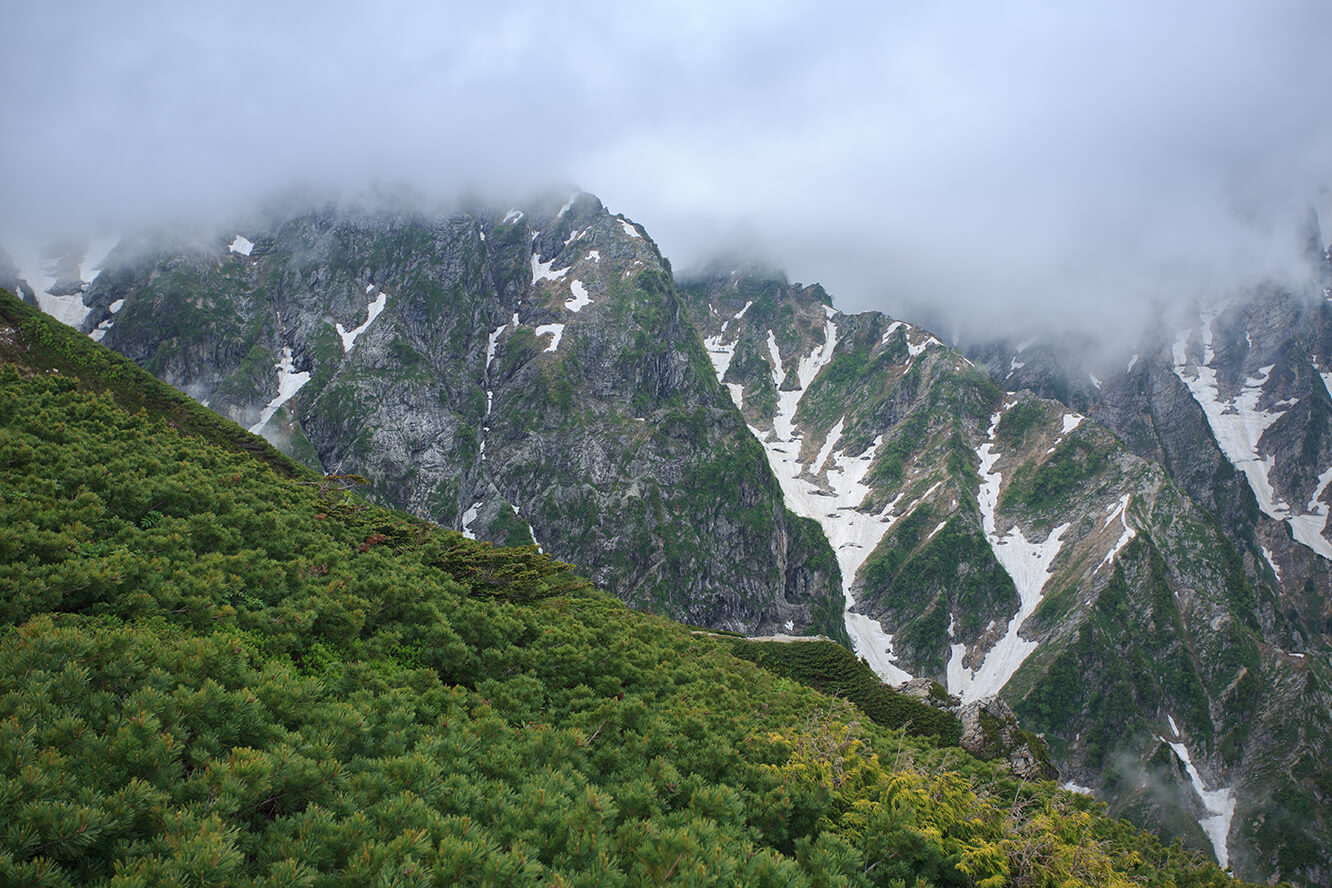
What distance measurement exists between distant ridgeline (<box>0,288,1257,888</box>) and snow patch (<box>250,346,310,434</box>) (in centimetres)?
17107

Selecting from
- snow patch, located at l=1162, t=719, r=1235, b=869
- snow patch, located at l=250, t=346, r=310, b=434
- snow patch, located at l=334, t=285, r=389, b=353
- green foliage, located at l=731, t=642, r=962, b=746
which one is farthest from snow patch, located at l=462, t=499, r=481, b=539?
snow patch, located at l=1162, t=719, r=1235, b=869

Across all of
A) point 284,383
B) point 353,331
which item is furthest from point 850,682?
point 353,331

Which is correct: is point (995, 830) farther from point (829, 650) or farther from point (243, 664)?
point (829, 650)

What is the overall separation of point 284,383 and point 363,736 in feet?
678

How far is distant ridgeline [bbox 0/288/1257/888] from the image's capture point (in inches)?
283

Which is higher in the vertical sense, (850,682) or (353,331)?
(353,331)

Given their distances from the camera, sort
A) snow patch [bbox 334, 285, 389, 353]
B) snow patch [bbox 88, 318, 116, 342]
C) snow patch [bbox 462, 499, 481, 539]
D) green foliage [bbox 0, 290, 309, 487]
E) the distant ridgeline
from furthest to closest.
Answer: snow patch [bbox 334, 285, 389, 353], snow patch [bbox 88, 318, 116, 342], snow patch [bbox 462, 499, 481, 539], green foliage [bbox 0, 290, 309, 487], the distant ridgeline

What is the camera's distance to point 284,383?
184625 mm

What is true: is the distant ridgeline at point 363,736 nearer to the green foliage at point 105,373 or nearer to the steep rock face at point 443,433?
the green foliage at point 105,373

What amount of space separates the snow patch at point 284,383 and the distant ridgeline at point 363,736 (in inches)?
6735

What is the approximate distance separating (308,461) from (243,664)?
17287 cm

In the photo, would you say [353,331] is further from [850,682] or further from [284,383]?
[850,682]

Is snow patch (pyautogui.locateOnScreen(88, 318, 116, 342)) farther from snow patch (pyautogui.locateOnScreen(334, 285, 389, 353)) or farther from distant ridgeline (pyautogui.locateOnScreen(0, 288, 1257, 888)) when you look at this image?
distant ridgeline (pyautogui.locateOnScreen(0, 288, 1257, 888))

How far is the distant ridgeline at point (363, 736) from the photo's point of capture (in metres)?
7.18
